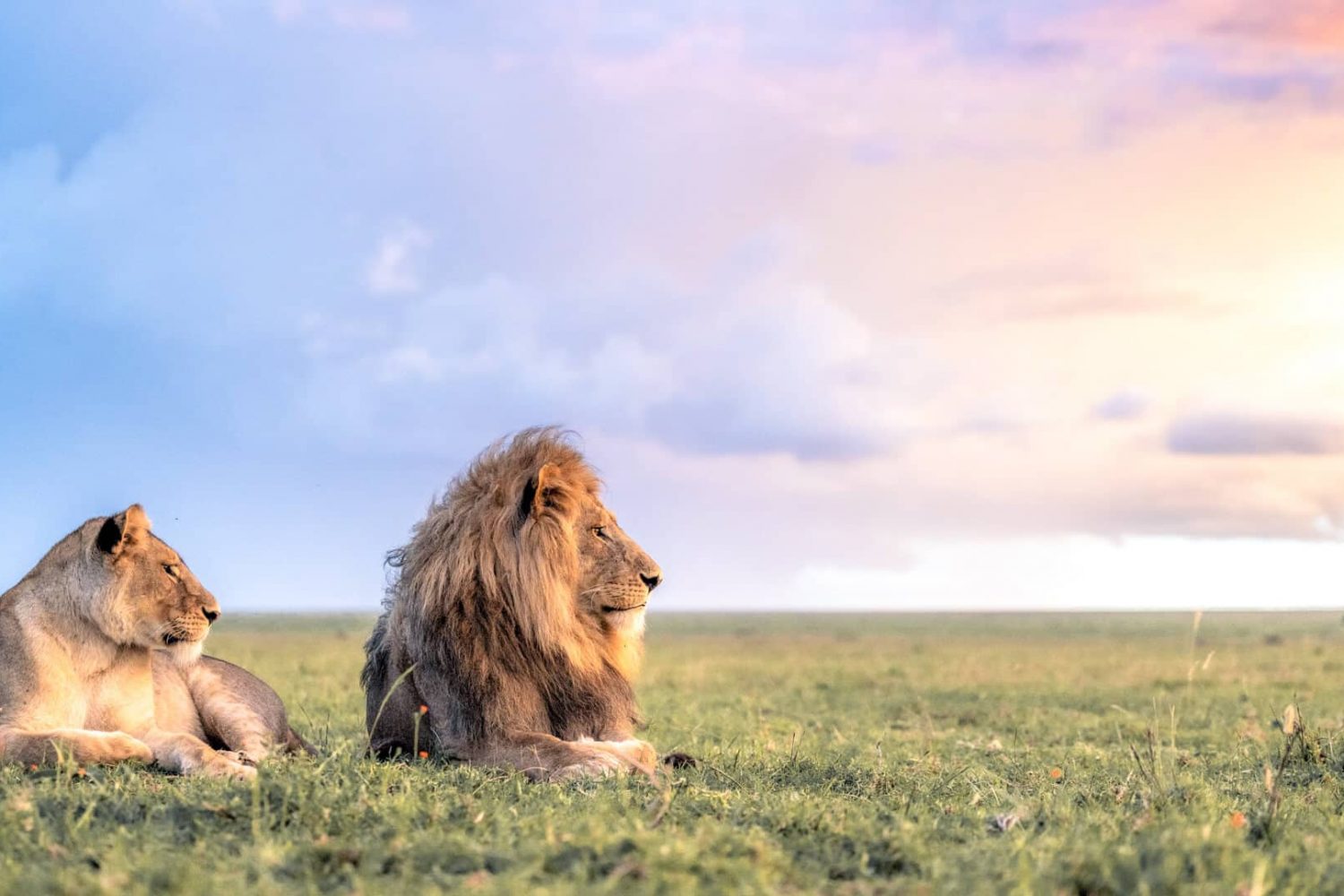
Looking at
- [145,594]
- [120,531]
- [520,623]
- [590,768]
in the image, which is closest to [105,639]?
[145,594]

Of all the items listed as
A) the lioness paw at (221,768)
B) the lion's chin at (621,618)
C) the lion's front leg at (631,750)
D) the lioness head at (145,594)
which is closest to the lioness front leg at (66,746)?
the lioness paw at (221,768)

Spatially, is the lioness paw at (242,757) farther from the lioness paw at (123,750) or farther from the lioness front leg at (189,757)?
the lioness paw at (123,750)

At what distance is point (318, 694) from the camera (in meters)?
17.4

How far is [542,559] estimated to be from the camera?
25.2 ft

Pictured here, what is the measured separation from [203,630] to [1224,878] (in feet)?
17.3

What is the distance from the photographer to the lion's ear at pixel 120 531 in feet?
23.3

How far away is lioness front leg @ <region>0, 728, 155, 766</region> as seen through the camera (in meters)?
6.71

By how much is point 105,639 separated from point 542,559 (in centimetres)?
240

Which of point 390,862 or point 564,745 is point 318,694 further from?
Result: point 390,862

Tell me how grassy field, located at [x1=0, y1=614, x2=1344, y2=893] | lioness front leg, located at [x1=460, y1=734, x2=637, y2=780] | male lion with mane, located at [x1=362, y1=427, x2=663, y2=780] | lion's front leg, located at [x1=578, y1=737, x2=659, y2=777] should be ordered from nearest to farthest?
grassy field, located at [x1=0, y1=614, x2=1344, y2=893] → lioness front leg, located at [x1=460, y1=734, x2=637, y2=780] → lion's front leg, located at [x1=578, y1=737, x2=659, y2=777] → male lion with mane, located at [x1=362, y1=427, x2=663, y2=780]

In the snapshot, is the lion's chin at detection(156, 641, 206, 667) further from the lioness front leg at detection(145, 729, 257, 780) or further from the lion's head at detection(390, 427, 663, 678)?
the lion's head at detection(390, 427, 663, 678)

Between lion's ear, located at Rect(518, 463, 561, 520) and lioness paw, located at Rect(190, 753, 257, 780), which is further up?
lion's ear, located at Rect(518, 463, 561, 520)

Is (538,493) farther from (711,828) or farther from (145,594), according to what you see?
(711,828)

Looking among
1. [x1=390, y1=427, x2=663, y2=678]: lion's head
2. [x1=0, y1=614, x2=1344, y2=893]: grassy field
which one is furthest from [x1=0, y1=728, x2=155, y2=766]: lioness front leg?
[x1=390, y1=427, x2=663, y2=678]: lion's head
